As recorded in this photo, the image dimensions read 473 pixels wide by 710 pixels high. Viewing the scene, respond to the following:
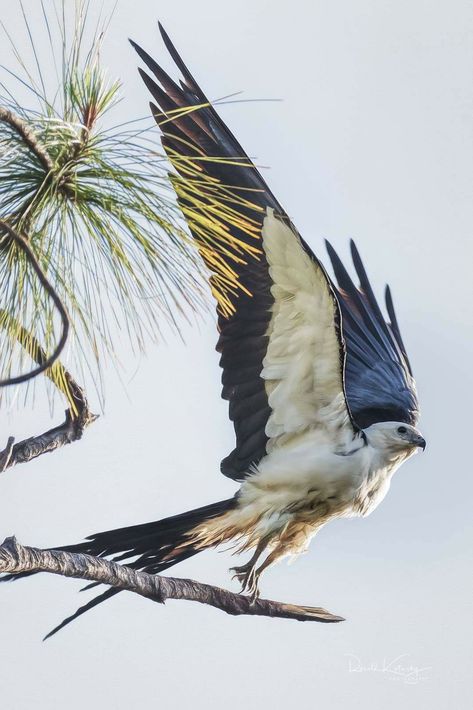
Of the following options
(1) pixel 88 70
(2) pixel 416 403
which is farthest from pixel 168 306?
(2) pixel 416 403

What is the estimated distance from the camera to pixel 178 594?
406 cm

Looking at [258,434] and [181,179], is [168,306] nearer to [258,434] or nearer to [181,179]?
[181,179]

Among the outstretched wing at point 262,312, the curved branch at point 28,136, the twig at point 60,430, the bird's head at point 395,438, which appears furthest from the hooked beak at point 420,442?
the curved branch at point 28,136

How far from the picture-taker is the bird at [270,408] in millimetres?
4758

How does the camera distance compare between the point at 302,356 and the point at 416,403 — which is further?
the point at 416,403

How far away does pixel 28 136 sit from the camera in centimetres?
263

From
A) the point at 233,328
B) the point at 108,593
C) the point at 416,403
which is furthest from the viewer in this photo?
the point at 416,403

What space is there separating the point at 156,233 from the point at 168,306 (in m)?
0.18

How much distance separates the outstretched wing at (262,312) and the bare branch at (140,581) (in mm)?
722

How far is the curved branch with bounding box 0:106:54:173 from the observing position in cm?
249

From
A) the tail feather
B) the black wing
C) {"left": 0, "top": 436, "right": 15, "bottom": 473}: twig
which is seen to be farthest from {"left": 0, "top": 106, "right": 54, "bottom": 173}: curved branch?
the tail feather

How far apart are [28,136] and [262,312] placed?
2.42 m

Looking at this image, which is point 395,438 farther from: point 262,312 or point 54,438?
point 54,438

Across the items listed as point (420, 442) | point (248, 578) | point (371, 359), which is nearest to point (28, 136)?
point (248, 578)
